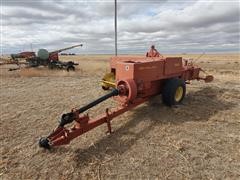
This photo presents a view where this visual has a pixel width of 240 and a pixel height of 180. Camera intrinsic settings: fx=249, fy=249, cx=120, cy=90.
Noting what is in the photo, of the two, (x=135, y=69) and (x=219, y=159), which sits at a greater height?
(x=135, y=69)

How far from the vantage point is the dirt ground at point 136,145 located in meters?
3.79

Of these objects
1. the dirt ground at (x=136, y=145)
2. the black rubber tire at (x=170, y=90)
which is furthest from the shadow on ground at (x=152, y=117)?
the black rubber tire at (x=170, y=90)

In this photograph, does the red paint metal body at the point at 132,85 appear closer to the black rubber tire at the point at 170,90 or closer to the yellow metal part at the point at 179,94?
the black rubber tire at the point at 170,90

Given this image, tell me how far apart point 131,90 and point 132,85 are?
5.0 inches

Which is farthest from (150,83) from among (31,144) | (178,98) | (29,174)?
(29,174)

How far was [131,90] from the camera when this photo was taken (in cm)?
536

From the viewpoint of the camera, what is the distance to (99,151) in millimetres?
4414

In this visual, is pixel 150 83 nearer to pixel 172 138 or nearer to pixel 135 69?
pixel 135 69

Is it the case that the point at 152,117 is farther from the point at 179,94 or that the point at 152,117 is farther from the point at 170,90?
the point at 179,94

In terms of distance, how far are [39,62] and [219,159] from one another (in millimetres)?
18721

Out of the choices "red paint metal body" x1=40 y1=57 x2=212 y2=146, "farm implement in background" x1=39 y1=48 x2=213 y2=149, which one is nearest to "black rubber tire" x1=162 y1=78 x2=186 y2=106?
"farm implement in background" x1=39 y1=48 x2=213 y2=149

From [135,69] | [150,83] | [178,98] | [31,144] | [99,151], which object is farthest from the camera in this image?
[178,98]

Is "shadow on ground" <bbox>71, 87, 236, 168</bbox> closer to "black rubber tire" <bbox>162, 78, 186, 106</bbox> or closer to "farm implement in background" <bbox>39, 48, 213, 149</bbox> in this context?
"black rubber tire" <bbox>162, 78, 186, 106</bbox>

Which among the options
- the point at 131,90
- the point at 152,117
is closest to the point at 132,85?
the point at 131,90
